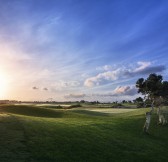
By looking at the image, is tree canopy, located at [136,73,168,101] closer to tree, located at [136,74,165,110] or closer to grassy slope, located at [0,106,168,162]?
tree, located at [136,74,165,110]

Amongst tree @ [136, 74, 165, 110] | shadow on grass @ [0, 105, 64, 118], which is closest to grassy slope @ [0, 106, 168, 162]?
tree @ [136, 74, 165, 110]

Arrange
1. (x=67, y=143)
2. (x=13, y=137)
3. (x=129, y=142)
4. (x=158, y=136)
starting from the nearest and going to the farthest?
(x=13, y=137) < (x=67, y=143) < (x=129, y=142) < (x=158, y=136)

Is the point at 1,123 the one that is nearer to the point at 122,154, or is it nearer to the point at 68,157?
the point at 68,157

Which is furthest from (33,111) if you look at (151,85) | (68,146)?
(68,146)

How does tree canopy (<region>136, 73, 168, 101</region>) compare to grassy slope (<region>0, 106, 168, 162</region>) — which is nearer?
grassy slope (<region>0, 106, 168, 162</region>)

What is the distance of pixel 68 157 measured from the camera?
30.3 m

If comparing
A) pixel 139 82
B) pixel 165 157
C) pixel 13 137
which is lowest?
pixel 165 157

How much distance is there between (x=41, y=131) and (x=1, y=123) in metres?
5.61

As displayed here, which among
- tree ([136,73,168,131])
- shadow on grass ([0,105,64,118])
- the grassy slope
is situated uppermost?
tree ([136,73,168,131])

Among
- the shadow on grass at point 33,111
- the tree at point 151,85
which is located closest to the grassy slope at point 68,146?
the tree at point 151,85

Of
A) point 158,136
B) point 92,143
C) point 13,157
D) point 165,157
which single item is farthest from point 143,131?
point 13,157

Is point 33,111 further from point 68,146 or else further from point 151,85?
point 68,146

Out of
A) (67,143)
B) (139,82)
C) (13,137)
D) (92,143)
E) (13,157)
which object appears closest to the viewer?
(13,157)

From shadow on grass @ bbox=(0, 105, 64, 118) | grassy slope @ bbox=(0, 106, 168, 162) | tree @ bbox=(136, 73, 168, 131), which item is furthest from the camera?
shadow on grass @ bbox=(0, 105, 64, 118)
